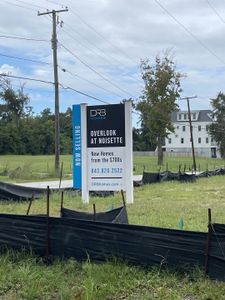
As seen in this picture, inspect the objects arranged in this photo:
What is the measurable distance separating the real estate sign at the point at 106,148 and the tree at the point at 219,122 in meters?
68.5

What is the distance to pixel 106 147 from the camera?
17.5 meters

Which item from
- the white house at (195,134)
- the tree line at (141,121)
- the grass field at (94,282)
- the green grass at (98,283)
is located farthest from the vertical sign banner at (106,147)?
the white house at (195,134)

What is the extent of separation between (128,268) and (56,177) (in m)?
28.3

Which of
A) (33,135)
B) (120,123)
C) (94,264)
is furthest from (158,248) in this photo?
(33,135)

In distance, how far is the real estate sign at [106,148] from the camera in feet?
56.1

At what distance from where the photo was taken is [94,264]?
7.12m

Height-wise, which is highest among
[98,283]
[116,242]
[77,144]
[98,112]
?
[98,112]

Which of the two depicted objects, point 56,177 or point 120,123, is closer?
point 120,123

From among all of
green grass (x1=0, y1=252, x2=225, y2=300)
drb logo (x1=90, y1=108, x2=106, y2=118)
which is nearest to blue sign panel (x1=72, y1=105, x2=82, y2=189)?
drb logo (x1=90, y1=108, x2=106, y2=118)

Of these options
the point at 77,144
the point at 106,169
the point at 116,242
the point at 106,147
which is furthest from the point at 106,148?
the point at 116,242

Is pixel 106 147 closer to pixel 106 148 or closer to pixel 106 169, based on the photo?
pixel 106 148

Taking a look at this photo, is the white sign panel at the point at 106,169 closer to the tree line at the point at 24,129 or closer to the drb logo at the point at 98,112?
the drb logo at the point at 98,112

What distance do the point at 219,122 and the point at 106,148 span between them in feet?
232

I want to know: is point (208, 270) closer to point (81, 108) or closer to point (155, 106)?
point (81, 108)
